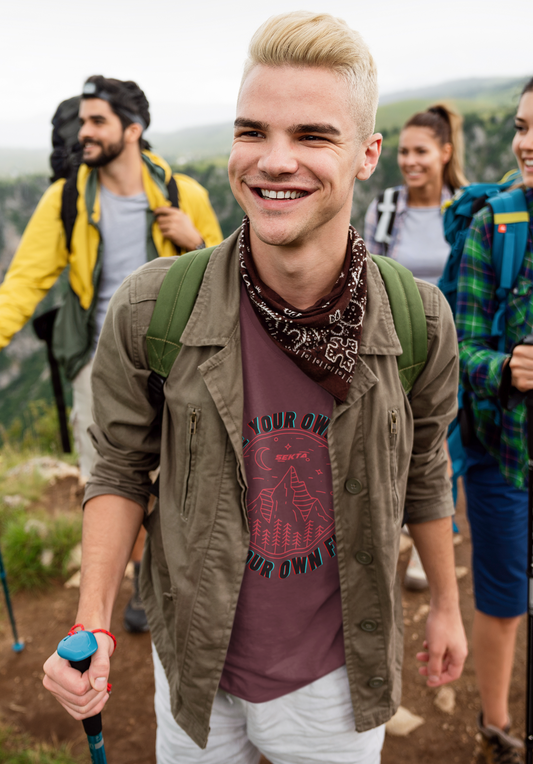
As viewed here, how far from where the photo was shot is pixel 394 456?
1.75 m

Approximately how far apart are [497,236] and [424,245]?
7.90ft

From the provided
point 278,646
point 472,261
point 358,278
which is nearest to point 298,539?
point 278,646

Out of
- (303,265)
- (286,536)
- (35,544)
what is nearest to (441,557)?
(286,536)

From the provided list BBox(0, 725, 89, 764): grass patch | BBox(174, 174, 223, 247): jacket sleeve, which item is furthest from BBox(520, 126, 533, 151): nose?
BBox(0, 725, 89, 764): grass patch

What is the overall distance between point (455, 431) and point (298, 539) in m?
1.39

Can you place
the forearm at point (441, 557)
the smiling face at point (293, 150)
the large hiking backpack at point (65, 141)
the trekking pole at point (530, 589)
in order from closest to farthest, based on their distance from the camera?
the smiling face at point (293, 150) → the forearm at point (441, 557) → the trekking pole at point (530, 589) → the large hiking backpack at point (65, 141)

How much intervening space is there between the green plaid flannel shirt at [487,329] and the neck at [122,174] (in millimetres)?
2618

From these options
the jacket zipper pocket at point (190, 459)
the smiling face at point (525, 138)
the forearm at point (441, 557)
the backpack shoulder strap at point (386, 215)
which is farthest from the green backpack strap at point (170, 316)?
the backpack shoulder strap at point (386, 215)

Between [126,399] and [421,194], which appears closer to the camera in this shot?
[126,399]

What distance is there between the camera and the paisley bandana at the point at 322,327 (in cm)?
162

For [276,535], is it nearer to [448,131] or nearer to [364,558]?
[364,558]

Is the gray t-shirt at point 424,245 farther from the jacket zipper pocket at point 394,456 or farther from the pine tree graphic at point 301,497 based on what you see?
the pine tree graphic at point 301,497

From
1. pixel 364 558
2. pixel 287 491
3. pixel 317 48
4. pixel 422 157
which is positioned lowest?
pixel 364 558

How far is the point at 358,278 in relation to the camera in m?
1.71
